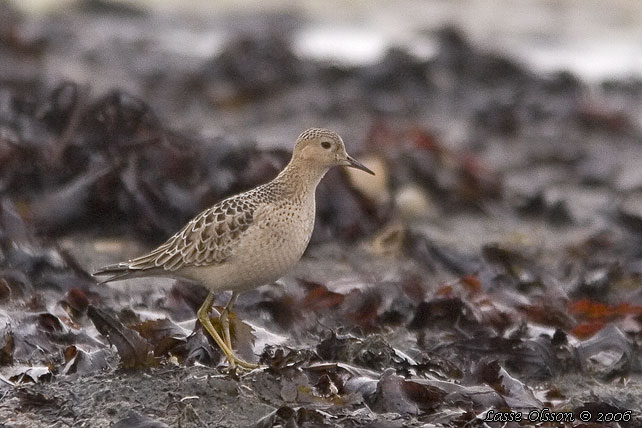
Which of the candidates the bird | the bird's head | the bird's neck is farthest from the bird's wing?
the bird's head

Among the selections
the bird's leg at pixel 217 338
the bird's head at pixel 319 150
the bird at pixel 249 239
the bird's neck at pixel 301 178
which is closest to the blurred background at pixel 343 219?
the bird's leg at pixel 217 338

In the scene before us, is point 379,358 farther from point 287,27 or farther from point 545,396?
point 287,27

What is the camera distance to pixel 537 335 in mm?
4805

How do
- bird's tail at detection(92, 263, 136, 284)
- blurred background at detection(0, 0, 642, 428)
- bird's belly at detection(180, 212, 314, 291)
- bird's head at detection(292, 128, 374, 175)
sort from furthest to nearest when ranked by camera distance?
bird's head at detection(292, 128, 374, 175) < bird's tail at detection(92, 263, 136, 284) < bird's belly at detection(180, 212, 314, 291) < blurred background at detection(0, 0, 642, 428)

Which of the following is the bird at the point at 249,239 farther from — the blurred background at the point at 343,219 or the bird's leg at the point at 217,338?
the blurred background at the point at 343,219

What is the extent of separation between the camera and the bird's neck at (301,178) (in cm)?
436

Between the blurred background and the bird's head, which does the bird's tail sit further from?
the bird's head

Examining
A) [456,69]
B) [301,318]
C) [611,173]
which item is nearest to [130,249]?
[301,318]

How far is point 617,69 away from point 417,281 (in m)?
7.46

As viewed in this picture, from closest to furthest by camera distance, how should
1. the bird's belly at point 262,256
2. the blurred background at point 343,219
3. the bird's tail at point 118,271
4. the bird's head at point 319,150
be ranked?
the blurred background at point 343,219 → the bird's belly at point 262,256 → the bird's tail at point 118,271 → the bird's head at point 319,150

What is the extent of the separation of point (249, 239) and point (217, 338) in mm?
386

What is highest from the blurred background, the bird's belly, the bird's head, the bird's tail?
the bird's head

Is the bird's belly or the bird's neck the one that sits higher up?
the bird's neck

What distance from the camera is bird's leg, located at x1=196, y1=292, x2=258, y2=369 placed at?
4070mm
